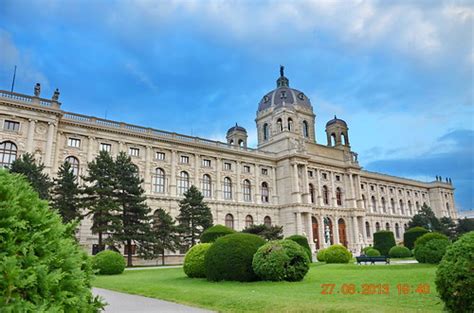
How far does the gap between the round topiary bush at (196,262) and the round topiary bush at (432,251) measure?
13.0 metres

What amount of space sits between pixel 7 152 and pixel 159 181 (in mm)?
15964

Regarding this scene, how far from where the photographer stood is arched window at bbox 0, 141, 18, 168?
31594 mm

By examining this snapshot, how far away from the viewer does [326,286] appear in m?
12.5

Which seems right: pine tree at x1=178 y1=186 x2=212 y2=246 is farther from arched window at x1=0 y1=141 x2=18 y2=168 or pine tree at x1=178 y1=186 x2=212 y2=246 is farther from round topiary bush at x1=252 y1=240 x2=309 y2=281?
round topiary bush at x1=252 y1=240 x2=309 y2=281

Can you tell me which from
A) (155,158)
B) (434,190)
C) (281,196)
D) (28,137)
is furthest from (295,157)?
(434,190)

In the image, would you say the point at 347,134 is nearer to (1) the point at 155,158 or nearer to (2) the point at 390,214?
(2) the point at 390,214

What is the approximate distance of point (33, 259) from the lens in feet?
10.4

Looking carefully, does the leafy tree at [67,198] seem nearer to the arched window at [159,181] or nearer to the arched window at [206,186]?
the arched window at [159,181]

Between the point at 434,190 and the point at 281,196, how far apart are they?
48590 mm

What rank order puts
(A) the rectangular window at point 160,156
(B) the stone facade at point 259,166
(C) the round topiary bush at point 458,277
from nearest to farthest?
(C) the round topiary bush at point 458,277, (B) the stone facade at point 259,166, (A) the rectangular window at point 160,156

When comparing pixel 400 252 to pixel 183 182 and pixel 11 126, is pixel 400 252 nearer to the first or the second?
pixel 183 182

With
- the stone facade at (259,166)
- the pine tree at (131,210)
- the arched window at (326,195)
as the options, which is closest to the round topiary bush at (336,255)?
the stone facade at (259,166)

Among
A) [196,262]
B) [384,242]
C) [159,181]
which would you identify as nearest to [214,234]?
[196,262]

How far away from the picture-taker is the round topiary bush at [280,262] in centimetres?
1449
